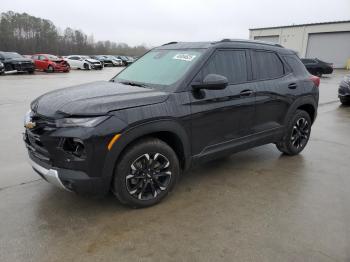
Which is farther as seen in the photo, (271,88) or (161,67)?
(271,88)

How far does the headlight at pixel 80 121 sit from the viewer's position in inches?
108

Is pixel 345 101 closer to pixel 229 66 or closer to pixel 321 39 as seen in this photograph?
pixel 229 66

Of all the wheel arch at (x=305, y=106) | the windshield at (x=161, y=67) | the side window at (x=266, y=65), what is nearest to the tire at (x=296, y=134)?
the wheel arch at (x=305, y=106)

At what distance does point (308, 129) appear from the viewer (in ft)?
17.0

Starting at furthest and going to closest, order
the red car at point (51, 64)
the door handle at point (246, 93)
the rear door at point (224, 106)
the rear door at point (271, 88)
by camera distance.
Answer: the red car at point (51, 64) → the rear door at point (271, 88) → the door handle at point (246, 93) → the rear door at point (224, 106)

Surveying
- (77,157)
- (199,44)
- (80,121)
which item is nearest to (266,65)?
(199,44)

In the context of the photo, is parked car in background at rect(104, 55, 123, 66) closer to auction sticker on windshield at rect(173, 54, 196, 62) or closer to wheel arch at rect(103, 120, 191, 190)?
auction sticker on windshield at rect(173, 54, 196, 62)

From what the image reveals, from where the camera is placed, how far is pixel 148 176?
3.22 metres

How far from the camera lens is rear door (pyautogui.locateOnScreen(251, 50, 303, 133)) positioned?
4191 millimetres

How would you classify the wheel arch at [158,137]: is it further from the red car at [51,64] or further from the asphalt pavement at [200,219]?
the red car at [51,64]


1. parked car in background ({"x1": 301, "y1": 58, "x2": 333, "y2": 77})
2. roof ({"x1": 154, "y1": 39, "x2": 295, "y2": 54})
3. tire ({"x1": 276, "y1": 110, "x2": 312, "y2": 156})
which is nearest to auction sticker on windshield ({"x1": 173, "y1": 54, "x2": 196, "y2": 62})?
roof ({"x1": 154, "y1": 39, "x2": 295, "y2": 54})

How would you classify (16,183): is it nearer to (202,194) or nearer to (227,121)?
(202,194)

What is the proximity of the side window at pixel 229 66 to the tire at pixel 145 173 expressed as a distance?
1.04m

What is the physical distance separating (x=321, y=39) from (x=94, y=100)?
41.4 metres
